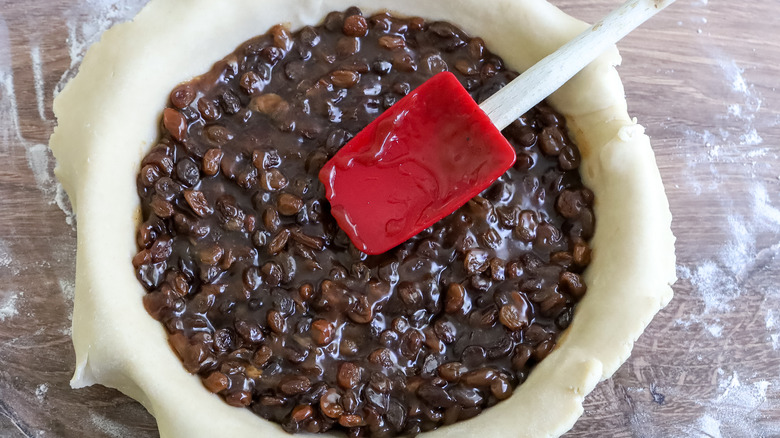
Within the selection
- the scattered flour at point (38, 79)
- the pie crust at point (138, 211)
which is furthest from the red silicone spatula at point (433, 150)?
the scattered flour at point (38, 79)

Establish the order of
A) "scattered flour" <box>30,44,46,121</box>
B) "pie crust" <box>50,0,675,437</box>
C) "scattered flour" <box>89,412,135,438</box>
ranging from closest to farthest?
"pie crust" <box>50,0,675,437</box> < "scattered flour" <box>89,412,135,438</box> < "scattered flour" <box>30,44,46,121</box>

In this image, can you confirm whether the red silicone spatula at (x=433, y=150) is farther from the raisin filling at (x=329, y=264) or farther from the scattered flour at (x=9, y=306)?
the scattered flour at (x=9, y=306)

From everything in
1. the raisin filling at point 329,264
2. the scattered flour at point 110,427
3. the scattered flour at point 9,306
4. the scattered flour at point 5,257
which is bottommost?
the scattered flour at point 110,427

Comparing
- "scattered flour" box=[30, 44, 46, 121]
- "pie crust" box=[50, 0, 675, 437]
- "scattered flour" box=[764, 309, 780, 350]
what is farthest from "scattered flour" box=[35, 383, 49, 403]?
"scattered flour" box=[764, 309, 780, 350]

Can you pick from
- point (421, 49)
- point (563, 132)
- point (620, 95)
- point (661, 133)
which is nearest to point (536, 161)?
point (563, 132)

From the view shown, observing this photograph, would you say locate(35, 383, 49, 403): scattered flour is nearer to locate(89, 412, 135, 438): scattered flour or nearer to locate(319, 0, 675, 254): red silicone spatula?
locate(89, 412, 135, 438): scattered flour

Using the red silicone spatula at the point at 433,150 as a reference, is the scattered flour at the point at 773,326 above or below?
below

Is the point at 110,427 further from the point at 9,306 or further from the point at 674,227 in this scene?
the point at 674,227
